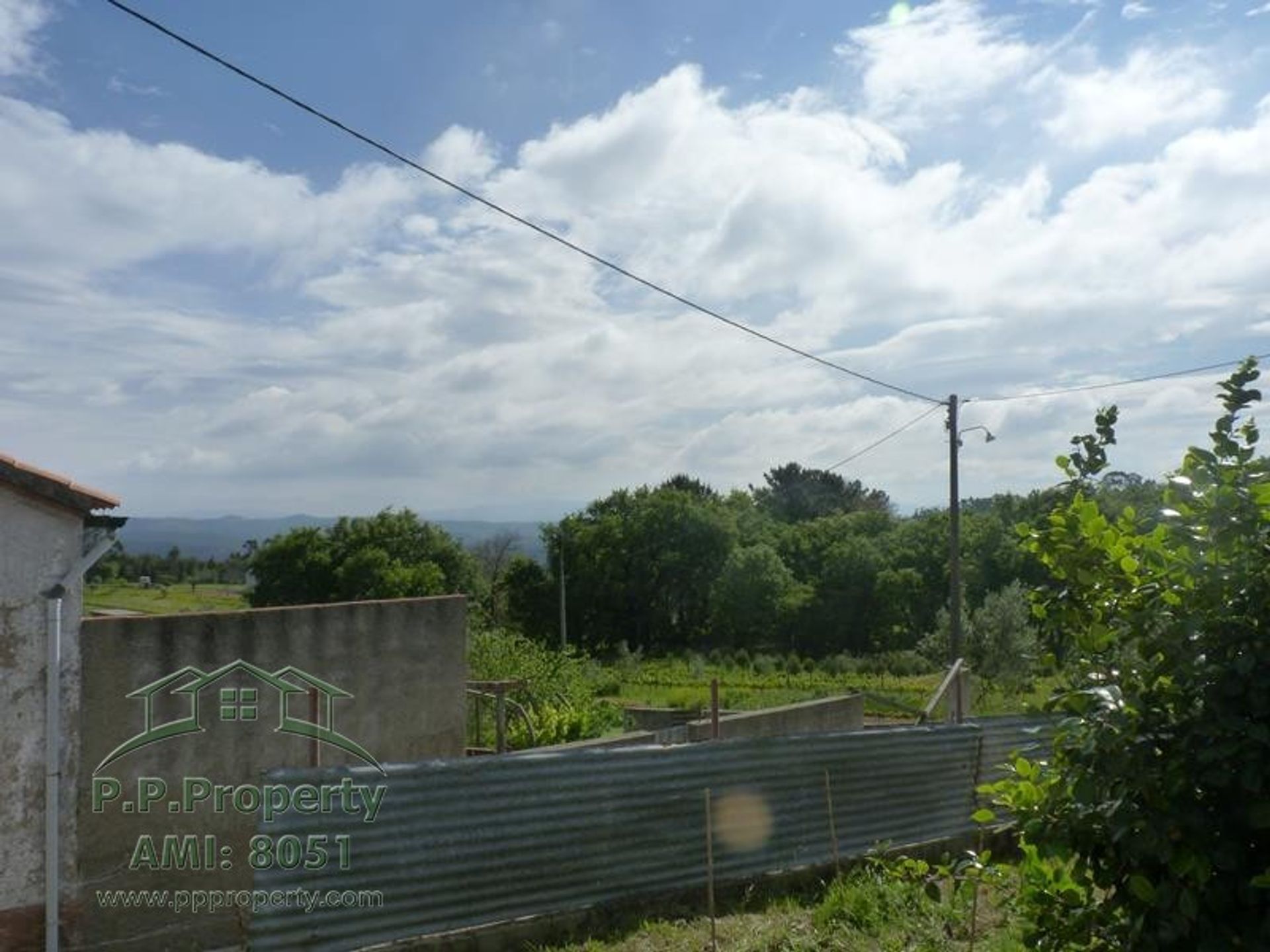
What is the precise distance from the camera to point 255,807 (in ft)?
23.9

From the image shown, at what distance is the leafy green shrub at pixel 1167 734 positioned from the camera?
2156 millimetres

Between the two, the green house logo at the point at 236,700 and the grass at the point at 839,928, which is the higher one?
the green house logo at the point at 236,700

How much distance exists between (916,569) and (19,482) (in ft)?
154

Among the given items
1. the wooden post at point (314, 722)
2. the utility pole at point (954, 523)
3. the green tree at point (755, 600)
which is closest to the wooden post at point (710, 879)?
the wooden post at point (314, 722)

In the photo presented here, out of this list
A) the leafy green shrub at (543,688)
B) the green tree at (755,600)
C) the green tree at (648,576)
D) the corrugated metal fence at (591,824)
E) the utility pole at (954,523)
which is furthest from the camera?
the green tree at (648,576)

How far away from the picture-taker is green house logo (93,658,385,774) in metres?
6.70

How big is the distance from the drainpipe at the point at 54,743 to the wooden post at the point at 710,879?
3.87 metres

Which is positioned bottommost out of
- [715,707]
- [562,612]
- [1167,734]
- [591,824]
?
[562,612]

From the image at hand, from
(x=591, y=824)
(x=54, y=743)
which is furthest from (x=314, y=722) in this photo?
(x=591, y=824)

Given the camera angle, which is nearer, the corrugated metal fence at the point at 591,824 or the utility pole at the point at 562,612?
the corrugated metal fence at the point at 591,824

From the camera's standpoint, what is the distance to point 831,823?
7.65 m

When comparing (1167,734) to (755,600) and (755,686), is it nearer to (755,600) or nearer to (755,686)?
(755,686)

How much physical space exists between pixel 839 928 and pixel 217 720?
14.8 ft

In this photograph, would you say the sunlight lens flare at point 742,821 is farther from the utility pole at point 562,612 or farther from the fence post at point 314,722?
the utility pole at point 562,612
